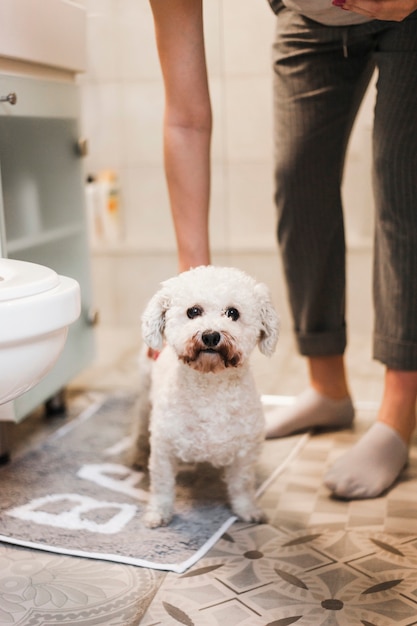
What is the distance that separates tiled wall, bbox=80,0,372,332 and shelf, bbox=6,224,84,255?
1.00 ft

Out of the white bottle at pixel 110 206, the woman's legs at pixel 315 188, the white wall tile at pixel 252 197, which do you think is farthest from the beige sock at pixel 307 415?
the white bottle at pixel 110 206

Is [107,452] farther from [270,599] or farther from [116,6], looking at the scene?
[116,6]

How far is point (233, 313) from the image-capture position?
3.34 feet

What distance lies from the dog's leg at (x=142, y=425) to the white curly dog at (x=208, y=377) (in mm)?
96

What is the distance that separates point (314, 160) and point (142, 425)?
56 cm

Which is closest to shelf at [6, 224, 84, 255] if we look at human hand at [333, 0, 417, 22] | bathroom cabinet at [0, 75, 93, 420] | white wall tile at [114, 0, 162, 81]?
bathroom cabinet at [0, 75, 93, 420]

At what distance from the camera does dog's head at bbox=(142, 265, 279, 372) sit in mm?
984

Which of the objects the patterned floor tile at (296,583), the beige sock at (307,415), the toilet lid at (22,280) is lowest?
the patterned floor tile at (296,583)

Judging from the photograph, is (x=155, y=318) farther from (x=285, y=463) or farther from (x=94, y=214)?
(x=94, y=214)

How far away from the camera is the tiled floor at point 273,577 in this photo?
0.92 metres

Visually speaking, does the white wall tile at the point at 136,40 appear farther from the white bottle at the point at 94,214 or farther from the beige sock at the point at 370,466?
the beige sock at the point at 370,466

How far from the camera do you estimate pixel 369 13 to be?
0.99 m

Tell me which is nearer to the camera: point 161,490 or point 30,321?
point 30,321

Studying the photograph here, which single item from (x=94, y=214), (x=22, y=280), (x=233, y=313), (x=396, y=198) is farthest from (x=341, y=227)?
(x=94, y=214)
